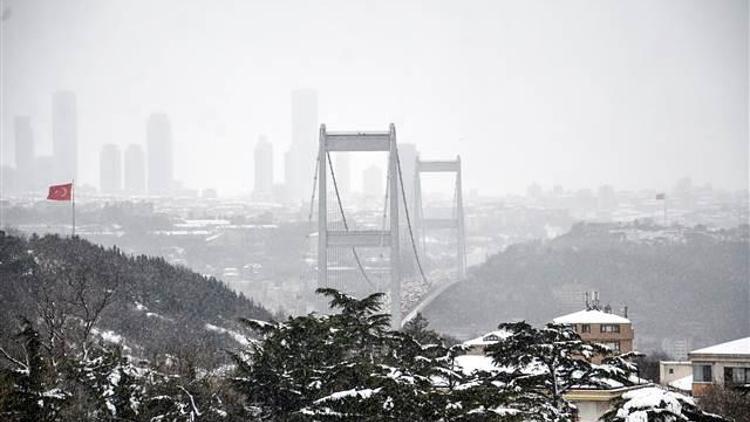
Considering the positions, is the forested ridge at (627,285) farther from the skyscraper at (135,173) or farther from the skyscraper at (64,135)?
the skyscraper at (135,173)

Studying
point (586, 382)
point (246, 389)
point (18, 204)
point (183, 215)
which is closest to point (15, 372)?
→ point (246, 389)

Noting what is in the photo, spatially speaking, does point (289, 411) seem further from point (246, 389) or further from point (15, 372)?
point (15, 372)

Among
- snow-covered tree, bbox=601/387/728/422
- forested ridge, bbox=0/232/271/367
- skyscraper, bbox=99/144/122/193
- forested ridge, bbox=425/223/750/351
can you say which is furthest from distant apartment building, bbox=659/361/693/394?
skyscraper, bbox=99/144/122/193

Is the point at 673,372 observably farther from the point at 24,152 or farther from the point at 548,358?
the point at 24,152

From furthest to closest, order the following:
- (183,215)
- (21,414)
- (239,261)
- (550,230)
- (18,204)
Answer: (550,230), (183,215), (18,204), (239,261), (21,414)

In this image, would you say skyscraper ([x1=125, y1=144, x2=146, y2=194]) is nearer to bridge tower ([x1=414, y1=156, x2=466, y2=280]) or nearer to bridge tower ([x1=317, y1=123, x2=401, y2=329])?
bridge tower ([x1=414, y1=156, x2=466, y2=280])

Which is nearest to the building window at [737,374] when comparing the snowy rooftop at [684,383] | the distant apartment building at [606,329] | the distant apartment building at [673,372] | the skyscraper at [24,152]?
the snowy rooftop at [684,383]

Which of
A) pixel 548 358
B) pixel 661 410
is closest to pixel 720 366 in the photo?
pixel 548 358
